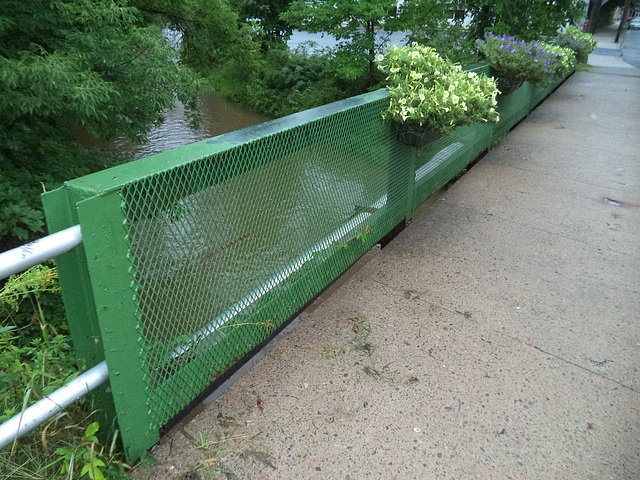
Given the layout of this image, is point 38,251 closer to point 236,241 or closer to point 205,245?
point 205,245

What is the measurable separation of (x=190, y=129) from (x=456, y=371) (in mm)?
12006

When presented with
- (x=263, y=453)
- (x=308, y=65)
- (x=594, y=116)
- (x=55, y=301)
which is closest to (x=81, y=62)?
(x=55, y=301)

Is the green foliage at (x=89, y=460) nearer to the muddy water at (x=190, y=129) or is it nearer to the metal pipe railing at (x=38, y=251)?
the metal pipe railing at (x=38, y=251)

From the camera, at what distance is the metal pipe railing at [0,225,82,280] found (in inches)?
59.9

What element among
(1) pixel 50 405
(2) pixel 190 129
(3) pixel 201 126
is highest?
(1) pixel 50 405

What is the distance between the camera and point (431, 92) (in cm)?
374

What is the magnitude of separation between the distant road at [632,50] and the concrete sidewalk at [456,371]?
18.6m

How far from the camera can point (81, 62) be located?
5.28 metres

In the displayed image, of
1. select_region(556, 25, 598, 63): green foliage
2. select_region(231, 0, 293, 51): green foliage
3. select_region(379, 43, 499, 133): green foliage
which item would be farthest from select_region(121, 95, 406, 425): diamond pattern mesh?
select_region(231, 0, 293, 51): green foliage

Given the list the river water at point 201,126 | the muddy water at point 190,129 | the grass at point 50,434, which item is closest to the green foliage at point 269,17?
the river water at point 201,126

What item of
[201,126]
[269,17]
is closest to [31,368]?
[201,126]

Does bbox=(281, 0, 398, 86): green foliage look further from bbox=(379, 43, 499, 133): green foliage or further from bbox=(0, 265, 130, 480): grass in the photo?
bbox=(0, 265, 130, 480): grass

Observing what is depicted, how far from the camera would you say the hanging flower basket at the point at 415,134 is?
149 inches

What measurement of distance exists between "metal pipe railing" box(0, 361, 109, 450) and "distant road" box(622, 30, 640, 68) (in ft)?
71.7
